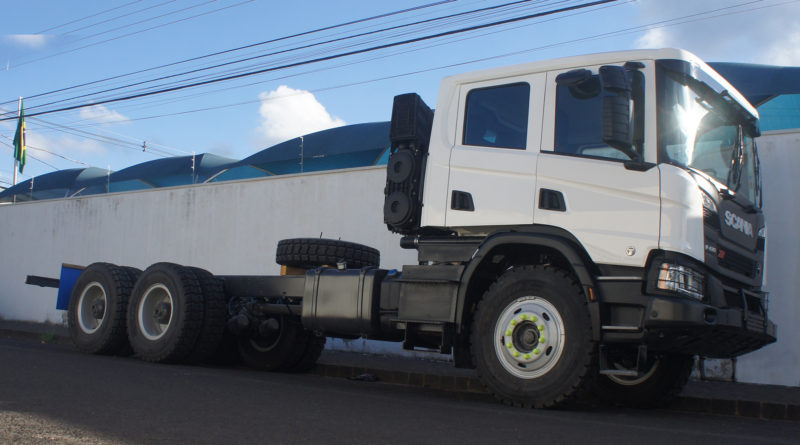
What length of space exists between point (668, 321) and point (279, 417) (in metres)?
2.69

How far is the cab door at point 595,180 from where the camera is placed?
18.5 ft

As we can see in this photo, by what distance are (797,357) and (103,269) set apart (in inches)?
322

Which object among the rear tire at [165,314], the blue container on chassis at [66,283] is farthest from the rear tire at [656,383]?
the blue container on chassis at [66,283]

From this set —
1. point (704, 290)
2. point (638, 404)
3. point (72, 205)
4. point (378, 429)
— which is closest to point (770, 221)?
point (638, 404)

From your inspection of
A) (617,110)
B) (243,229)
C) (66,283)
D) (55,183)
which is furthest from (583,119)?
(55,183)

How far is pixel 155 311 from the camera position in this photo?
8656 millimetres

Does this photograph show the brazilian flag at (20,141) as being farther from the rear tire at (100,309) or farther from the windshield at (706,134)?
the windshield at (706,134)

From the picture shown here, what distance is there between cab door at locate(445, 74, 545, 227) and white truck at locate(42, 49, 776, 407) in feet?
0.04

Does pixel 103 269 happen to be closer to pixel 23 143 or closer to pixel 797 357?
pixel 797 357

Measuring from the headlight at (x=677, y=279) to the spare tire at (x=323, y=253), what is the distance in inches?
136

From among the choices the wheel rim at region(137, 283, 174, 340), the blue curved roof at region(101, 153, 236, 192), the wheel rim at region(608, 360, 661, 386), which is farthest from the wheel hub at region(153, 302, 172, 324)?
the blue curved roof at region(101, 153, 236, 192)

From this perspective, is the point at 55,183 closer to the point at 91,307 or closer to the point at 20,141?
the point at 20,141

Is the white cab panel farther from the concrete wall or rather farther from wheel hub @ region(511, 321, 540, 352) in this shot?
the concrete wall

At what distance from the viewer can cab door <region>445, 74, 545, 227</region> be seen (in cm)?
616
